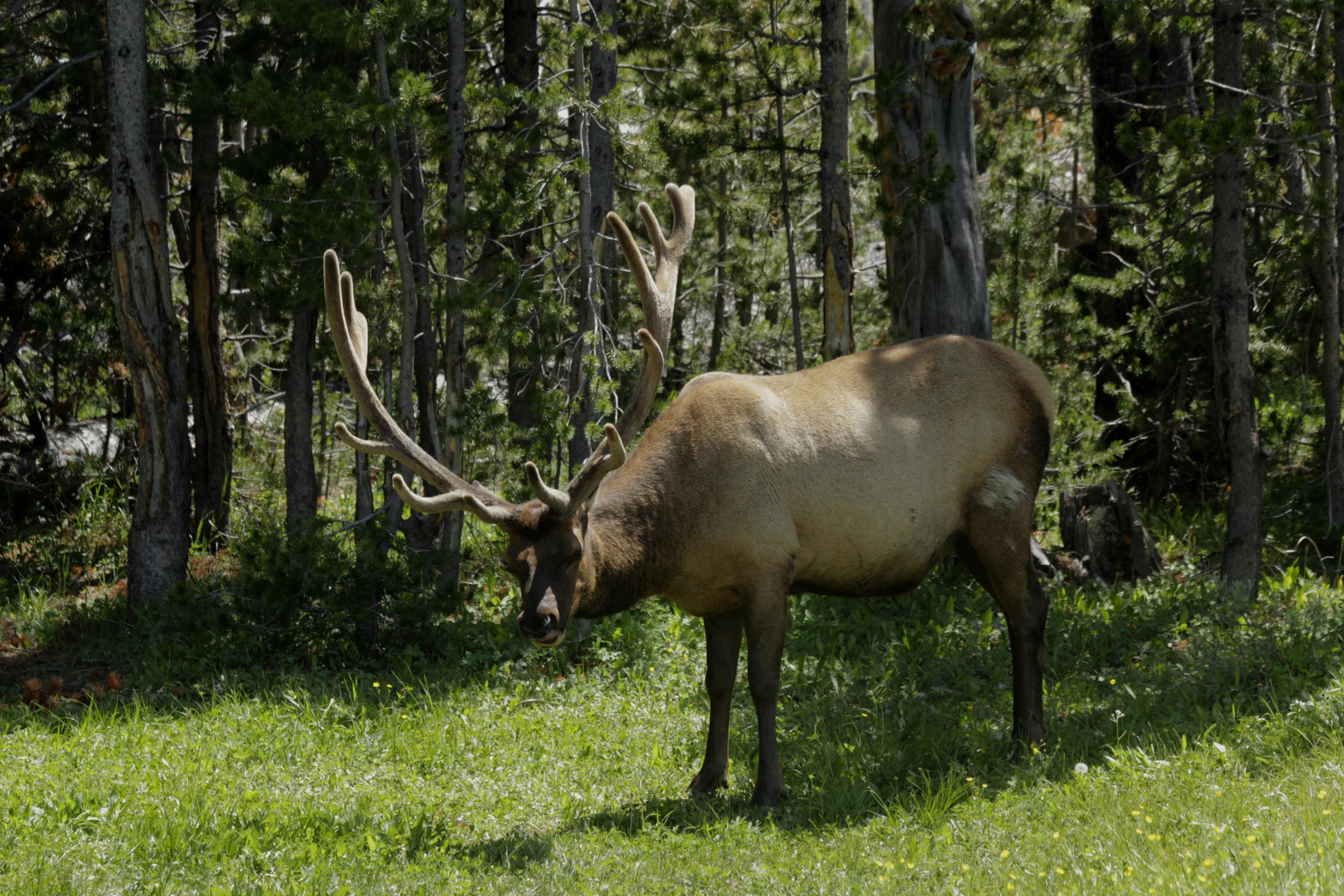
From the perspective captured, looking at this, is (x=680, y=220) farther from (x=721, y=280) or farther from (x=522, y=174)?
(x=721, y=280)

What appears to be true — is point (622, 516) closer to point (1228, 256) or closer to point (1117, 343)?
point (1228, 256)

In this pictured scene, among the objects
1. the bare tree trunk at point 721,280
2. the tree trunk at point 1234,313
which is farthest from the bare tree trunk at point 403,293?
the tree trunk at point 1234,313

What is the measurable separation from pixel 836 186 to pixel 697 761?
4.42 metres

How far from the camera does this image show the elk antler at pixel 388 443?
18.1 feet

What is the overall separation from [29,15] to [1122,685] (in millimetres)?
Result: 10525

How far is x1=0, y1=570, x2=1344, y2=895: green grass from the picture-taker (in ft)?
15.9

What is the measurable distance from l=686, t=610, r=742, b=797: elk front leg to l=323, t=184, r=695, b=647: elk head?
0.98 metres

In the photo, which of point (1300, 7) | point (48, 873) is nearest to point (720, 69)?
point (1300, 7)

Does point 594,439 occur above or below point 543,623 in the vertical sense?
above

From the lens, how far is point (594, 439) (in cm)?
848

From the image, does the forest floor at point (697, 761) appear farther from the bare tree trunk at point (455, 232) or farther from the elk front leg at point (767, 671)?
the bare tree trunk at point (455, 232)

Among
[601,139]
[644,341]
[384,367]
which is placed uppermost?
[601,139]

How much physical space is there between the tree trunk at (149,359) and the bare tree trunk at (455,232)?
2.46m

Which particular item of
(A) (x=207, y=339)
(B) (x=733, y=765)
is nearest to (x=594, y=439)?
(B) (x=733, y=765)
